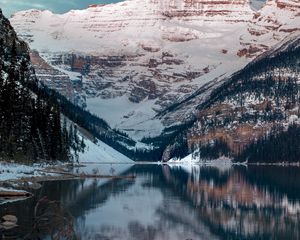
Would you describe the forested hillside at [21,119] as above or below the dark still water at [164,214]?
above

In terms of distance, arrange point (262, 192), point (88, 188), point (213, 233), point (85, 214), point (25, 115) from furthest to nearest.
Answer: point (25, 115), point (262, 192), point (88, 188), point (85, 214), point (213, 233)

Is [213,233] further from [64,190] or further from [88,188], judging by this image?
[88,188]

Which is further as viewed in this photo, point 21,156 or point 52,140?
point 52,140

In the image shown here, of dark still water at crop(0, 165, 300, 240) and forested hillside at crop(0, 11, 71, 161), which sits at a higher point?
forested hillside at crop(0, 11, 71, 161)

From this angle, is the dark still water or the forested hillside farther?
the forested hillside

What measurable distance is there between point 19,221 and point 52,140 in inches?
3953

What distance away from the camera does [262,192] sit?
107312mm

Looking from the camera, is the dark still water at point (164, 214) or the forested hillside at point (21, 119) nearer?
the dark still water at point (164, 214)

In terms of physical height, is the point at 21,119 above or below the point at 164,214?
above

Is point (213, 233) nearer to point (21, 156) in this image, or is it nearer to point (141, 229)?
point (141, 229)

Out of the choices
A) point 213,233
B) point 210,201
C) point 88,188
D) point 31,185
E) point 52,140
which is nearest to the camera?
point 213,233

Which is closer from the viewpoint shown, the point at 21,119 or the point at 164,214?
the point at 164,214

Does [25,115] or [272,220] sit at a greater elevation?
[25,115]

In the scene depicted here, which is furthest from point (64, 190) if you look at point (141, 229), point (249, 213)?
point (141, 229)
